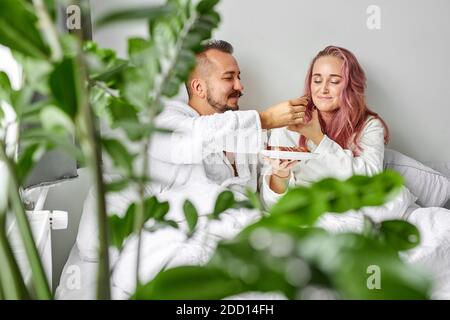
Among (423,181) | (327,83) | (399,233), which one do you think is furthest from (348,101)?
(399,233)

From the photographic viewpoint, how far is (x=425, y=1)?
5.15 feet

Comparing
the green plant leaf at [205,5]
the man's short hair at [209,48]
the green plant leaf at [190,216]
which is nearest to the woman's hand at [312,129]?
the man's short hair at [209,48]

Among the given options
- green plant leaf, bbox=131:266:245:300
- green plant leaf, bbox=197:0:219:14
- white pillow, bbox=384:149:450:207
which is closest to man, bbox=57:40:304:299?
white pillow, bbox=384:149:450:207

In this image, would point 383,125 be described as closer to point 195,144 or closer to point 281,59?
point 281,59

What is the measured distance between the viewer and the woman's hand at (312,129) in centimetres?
149

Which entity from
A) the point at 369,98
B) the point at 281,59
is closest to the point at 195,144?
the point at 281,59

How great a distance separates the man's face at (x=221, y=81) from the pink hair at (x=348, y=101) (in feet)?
0.69

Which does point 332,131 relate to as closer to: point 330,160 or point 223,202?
point 330,160

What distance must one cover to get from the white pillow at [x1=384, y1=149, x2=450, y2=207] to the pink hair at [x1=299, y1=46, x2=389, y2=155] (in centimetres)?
8

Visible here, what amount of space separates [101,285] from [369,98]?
54.6 inches

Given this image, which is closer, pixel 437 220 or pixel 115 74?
pixel 115 74

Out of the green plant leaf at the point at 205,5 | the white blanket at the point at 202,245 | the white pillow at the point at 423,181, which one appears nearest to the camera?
the green plant leaf at the point at 205,5

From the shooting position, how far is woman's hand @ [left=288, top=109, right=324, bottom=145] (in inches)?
58.5

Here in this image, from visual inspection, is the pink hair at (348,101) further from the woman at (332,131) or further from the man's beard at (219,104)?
the man's beard at (219,104)
